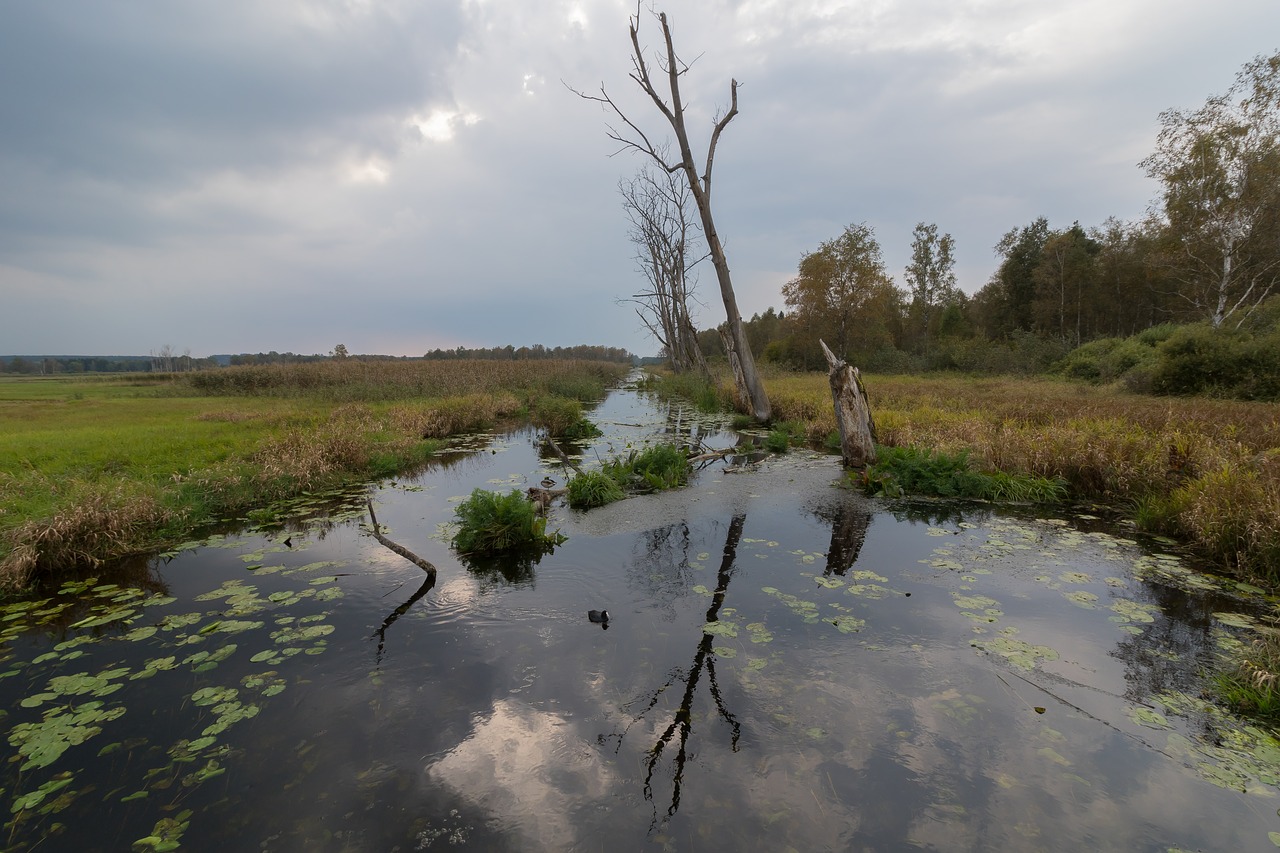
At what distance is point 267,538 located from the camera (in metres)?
6.65

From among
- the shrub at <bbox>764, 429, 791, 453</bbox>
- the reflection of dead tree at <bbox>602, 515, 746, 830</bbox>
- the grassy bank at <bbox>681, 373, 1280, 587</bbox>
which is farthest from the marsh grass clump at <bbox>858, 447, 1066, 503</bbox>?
the reflection of dead tree at <bbox>602, 515, 746, 830</bbox>

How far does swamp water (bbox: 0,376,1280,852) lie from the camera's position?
259cm

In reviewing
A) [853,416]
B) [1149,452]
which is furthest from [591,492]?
[1149,452]

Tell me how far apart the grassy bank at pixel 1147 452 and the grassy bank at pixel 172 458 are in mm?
10339

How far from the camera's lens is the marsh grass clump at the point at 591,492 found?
8062 mm

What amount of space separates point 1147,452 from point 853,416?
3872 mm

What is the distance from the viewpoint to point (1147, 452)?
6996mm

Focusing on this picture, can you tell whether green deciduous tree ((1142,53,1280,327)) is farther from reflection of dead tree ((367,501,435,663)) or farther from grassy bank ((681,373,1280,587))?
reflection of dead tree ((367,501,435,663))

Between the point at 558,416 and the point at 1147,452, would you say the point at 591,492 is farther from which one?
the point at 1147,452

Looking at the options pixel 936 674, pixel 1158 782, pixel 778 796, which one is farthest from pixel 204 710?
pixel 1158 782

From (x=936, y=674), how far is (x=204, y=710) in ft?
16.3

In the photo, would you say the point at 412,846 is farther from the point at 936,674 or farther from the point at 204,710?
the point at 936,674

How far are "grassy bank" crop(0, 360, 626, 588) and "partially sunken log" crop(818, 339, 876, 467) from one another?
8657 millimetres

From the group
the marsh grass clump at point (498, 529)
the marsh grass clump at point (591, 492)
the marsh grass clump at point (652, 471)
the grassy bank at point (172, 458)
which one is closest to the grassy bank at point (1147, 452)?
the marsh grass clump at point (652, 471)
